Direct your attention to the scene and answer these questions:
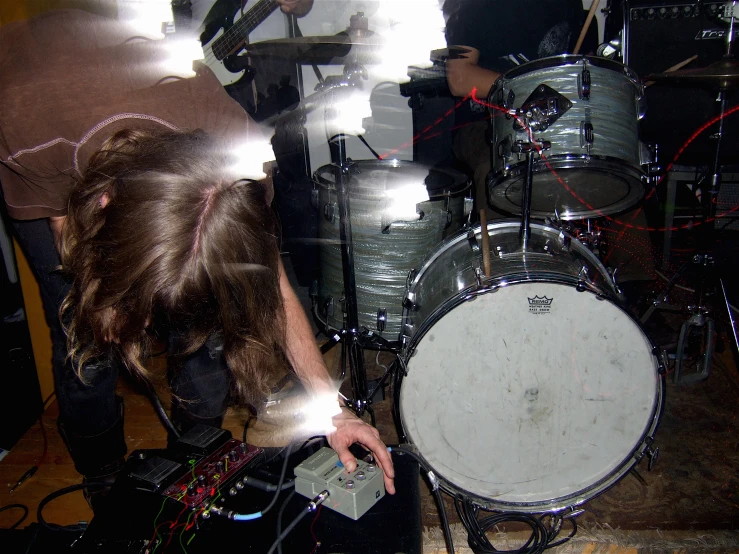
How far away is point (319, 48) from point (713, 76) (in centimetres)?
153

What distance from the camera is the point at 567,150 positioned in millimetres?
1735

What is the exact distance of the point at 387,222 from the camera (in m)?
2.05

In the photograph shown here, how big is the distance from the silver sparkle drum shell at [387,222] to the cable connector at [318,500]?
45.5 inches

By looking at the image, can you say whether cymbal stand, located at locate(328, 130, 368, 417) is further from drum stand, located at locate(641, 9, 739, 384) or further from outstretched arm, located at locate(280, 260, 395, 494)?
drum stand, located at locate(641, 9, 739, 384)

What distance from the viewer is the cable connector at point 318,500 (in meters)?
1.01

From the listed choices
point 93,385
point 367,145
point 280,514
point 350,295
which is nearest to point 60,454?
point 93,385

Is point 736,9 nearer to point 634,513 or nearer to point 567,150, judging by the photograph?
point 567,150

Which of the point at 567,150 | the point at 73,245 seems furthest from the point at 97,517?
the point at 567,150

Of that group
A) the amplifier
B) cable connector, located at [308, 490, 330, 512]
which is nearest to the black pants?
cable connector, located at [308, 490, 330, 512]

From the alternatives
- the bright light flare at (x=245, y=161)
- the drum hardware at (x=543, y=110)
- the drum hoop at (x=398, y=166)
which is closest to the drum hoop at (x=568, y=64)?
the drum hardware at (x=543, y=110)

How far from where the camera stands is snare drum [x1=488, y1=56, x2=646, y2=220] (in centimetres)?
170

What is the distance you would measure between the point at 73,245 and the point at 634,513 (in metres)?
1.75

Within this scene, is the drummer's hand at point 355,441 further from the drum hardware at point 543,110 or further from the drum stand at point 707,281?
the drum stand at point 707,281

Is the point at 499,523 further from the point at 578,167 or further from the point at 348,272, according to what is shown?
the point at 578,167
